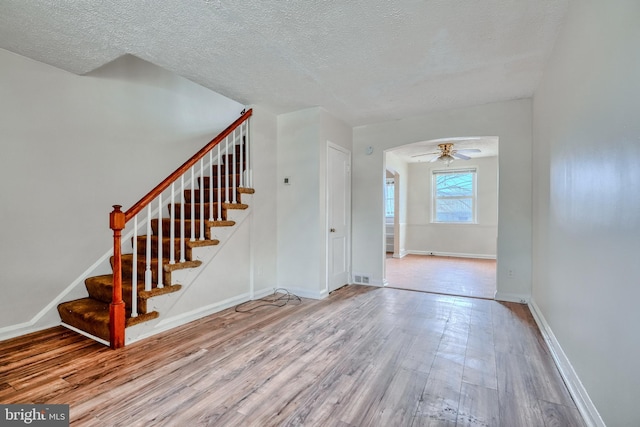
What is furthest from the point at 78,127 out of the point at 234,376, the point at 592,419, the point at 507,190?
the point at 507,190

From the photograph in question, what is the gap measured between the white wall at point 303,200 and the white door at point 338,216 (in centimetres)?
15

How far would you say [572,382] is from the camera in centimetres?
182

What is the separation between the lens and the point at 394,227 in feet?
25.9

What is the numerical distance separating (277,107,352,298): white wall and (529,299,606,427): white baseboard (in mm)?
2428

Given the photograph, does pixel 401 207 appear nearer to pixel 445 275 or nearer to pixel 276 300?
pixel 445 275

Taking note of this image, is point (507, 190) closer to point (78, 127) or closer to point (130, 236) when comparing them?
point (130, 236)

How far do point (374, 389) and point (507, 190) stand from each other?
10.4 ft

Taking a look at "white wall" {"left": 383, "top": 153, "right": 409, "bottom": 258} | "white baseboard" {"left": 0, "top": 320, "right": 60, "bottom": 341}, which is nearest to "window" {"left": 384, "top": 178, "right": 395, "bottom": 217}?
"white wall" {"left": 383, "top": 153, "right": 409, "bottom": 258}

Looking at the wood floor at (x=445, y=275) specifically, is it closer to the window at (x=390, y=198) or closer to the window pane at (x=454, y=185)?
the window at (x=390, y=198)

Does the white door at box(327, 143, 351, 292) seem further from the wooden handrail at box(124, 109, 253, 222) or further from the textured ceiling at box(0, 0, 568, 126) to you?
the wooden handrail at box(124, 109, 253, 222)

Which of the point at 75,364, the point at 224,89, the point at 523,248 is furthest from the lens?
the point at 523,248

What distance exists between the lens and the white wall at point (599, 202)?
1187 mm

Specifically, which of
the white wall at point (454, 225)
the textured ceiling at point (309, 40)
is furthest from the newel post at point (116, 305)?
the white wall at point (454, 225)

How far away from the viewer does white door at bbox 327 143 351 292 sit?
164 inches
